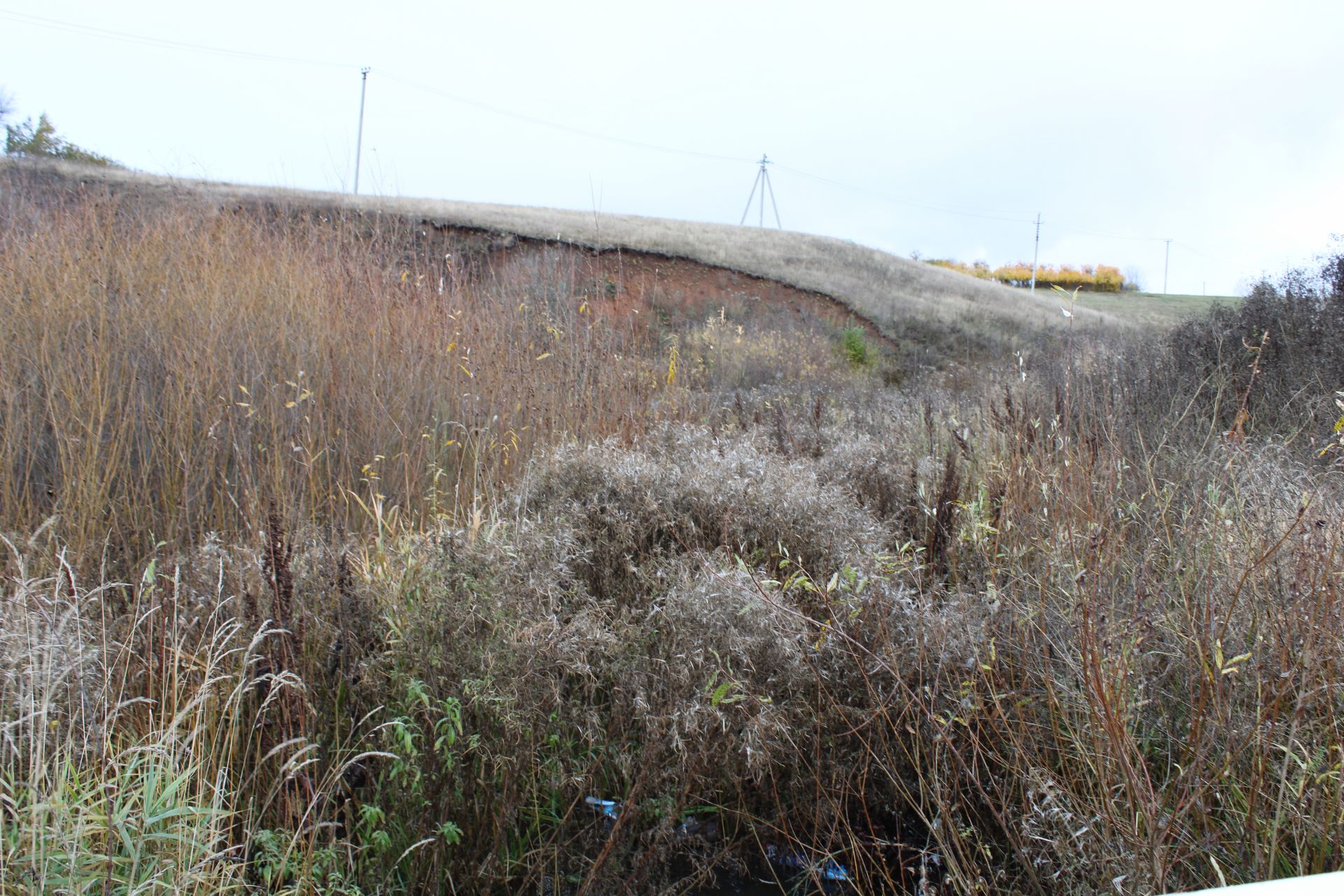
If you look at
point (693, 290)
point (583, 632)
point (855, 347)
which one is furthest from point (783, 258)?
point (583, 632)

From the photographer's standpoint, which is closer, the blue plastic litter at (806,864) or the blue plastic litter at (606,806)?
the blue plastic litter at (806,864)

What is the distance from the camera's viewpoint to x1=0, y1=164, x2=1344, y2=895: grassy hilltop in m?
1.87

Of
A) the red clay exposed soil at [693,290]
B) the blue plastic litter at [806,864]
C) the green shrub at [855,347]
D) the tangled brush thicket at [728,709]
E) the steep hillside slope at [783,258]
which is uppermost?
the steep hillside slope at [783,258]

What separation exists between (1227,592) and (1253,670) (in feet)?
1.21

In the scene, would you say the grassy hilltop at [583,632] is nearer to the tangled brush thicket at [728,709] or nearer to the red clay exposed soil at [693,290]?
the tangled brush thicket at [728,709]

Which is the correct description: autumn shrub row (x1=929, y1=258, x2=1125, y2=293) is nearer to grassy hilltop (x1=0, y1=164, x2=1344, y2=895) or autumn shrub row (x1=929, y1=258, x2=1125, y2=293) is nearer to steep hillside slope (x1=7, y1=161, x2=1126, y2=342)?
steep hillside slope (x1=7, y1=161, x2=1126, y2=342)

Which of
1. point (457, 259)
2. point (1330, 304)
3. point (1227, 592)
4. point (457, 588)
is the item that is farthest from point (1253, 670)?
point (457, 259)

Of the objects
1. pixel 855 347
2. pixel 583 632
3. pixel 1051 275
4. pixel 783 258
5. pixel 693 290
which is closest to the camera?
pixel 583 632

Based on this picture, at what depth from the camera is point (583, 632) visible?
2.35 meters

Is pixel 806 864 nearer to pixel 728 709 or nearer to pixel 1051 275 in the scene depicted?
pixel 728 709

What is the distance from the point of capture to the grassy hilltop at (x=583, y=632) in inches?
73.5

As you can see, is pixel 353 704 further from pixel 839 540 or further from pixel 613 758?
pixel 839 540

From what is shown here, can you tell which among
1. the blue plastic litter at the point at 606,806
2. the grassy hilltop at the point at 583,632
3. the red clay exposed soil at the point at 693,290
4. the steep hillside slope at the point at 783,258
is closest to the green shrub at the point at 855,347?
the red clay exposed soil at the point at 693,290

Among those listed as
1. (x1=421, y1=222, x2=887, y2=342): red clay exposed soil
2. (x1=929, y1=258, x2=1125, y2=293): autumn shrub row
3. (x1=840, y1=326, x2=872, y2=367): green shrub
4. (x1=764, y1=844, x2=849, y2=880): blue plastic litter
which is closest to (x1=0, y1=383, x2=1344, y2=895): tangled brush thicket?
(x1=764, y1=844, x2=849, y2=880): blue plastic litter
